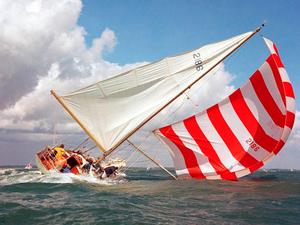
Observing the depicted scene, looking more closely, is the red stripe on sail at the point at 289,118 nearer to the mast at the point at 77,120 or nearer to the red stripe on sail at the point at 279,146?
the red stripe on sail at the point at 279,146

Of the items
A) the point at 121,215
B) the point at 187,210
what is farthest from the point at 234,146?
the point at 121,215

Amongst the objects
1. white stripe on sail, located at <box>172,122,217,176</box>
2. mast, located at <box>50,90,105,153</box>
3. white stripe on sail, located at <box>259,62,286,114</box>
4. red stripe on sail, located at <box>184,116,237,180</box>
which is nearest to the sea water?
red stripe on sail, located at <box>184,116,237,180</box>

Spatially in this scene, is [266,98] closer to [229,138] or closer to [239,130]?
[239,130]

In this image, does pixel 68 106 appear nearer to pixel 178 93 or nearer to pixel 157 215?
pixel 178 93

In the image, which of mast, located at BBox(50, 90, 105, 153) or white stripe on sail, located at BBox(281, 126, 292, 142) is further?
mast, located at BBox(50, 90, 105, 153)

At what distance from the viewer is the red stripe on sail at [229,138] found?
23.7 meters

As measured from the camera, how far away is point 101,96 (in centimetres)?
2434

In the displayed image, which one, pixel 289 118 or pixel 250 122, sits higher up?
pixel 250 122

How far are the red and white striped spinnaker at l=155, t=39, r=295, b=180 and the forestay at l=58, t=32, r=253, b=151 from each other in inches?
102

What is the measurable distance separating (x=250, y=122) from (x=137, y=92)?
762cm

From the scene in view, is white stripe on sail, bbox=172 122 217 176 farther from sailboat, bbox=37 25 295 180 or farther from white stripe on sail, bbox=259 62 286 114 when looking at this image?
white stripe on sail, bbox=259 62 286 114

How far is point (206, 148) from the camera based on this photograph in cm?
2462

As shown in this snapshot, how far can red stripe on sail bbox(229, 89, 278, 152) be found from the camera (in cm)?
2290

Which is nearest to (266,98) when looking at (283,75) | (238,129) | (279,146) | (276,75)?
(276,75)
